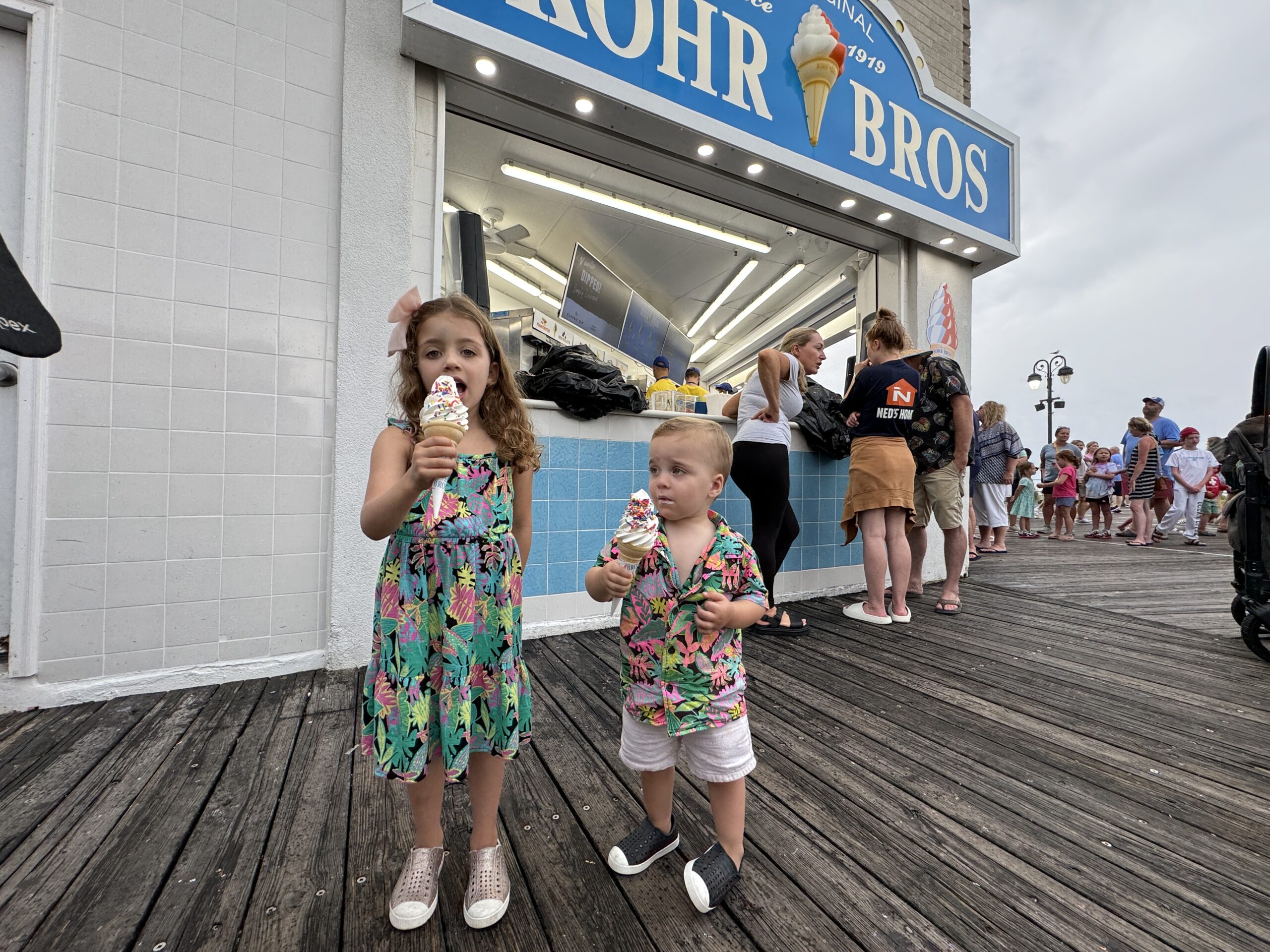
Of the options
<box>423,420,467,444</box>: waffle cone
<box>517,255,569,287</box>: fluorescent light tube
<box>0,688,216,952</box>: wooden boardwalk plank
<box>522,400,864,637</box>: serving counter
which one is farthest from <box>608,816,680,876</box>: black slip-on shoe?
<box>517,255,569,287</box>: fluorescent light tube

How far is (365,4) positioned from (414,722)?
3.35 m

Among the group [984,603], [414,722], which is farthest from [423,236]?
[984,603]

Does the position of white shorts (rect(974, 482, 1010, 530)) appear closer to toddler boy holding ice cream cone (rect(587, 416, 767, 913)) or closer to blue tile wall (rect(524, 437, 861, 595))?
blue tile wall (rect(524, 437, 861, 595))

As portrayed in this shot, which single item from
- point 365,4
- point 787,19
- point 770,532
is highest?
point 787,19

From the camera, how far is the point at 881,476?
3.41 m

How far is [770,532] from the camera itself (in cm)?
319

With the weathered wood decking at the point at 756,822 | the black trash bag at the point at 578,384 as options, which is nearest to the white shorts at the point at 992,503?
the weathered wood decking at the point at 756,822

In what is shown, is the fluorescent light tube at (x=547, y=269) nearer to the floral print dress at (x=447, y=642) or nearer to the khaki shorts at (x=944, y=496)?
the khaki shorts at (x=944, y=496)

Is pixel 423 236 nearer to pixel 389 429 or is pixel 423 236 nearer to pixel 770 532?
pixel 389 429

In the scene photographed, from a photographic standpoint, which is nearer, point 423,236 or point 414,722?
point 414,722

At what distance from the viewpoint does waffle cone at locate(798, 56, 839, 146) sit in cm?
387

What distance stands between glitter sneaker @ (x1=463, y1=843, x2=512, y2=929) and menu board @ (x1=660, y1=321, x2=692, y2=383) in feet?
24.2

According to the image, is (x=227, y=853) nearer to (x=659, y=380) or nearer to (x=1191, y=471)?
(x=659, y=380)

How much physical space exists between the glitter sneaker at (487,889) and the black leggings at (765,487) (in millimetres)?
2158
